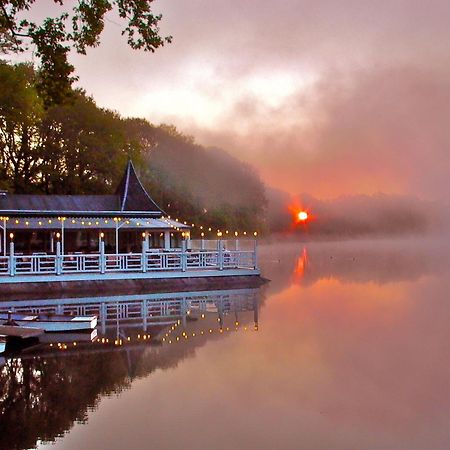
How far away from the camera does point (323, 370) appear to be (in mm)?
14664

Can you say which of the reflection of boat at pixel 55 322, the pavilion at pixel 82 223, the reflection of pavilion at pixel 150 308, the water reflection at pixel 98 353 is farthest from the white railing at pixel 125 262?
the reflection of boat at pixel 55 322

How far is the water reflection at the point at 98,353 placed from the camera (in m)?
11.1

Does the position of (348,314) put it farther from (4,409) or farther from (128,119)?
(128,119)

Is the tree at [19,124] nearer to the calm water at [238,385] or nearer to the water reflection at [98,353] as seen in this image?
the water reflection at [98,353]

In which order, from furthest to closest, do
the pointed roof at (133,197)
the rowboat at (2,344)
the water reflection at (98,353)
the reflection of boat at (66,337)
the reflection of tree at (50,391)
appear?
the pointed roof at (133,197)
the reflection of boat at (66,337)
the rowboat at (2,344)
the water reflection at (98,353)
the reflection of tree at (50,391)

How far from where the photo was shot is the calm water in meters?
10.2

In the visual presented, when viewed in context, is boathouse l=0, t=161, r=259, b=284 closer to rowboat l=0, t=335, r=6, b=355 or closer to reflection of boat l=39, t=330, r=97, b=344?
reflection of boat l=39, t=330, r=97, b=344

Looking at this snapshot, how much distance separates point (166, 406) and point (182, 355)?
172 inches

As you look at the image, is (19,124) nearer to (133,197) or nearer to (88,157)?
(88,157)

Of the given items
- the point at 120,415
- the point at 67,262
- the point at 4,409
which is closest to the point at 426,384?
the point at 120,415

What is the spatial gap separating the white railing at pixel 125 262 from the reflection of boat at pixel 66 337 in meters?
11.5

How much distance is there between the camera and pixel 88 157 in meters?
46.6

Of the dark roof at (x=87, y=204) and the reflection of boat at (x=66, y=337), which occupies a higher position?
the dark roof at (x=87, y=204)

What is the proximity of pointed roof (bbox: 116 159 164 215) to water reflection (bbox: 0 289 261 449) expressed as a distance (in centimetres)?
901
